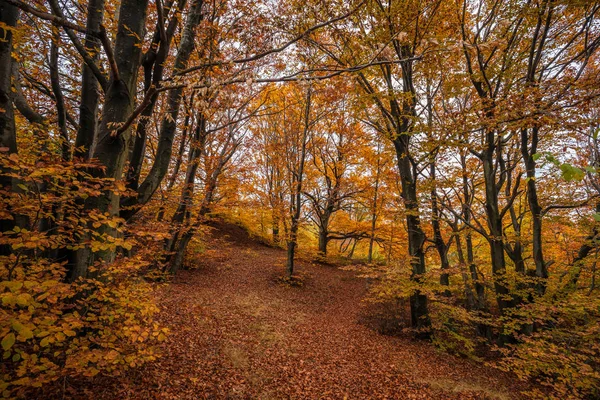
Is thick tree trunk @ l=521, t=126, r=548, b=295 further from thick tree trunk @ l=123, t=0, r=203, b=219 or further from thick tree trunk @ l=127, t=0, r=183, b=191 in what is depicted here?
thick tree trunk @ l=127, t=0, r=183, b=191

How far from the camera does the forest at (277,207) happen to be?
9.41ft

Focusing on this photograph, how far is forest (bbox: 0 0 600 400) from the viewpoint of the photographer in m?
2.87

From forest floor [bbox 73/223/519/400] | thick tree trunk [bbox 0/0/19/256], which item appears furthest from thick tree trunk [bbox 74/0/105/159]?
forest floor [bbox 73/223/519/400]

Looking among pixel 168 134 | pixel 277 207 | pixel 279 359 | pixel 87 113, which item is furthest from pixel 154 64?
pixel 277 207

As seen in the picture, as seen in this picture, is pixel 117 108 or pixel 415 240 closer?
pixel 117 108

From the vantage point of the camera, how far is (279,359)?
5633mm

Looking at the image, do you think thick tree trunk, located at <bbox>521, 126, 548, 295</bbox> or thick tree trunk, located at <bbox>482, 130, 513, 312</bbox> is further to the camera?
thick tree trunk, located at <bbox>482, 130, 513, 312</bbox>

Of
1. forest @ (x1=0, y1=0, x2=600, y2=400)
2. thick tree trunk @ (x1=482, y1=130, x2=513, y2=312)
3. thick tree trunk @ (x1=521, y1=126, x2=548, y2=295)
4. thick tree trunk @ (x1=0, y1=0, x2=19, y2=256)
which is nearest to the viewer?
forest @ (x1=0, y1=0, x2=600, y2=400)

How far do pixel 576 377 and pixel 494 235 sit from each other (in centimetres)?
414

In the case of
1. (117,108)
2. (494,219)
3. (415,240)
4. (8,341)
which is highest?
(117,108)

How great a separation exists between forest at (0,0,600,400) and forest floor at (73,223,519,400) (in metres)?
0.05

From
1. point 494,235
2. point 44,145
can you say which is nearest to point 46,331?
point 44,145

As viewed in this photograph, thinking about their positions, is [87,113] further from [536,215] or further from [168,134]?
[536,215]

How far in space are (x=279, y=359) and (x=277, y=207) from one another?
8.63 metres
